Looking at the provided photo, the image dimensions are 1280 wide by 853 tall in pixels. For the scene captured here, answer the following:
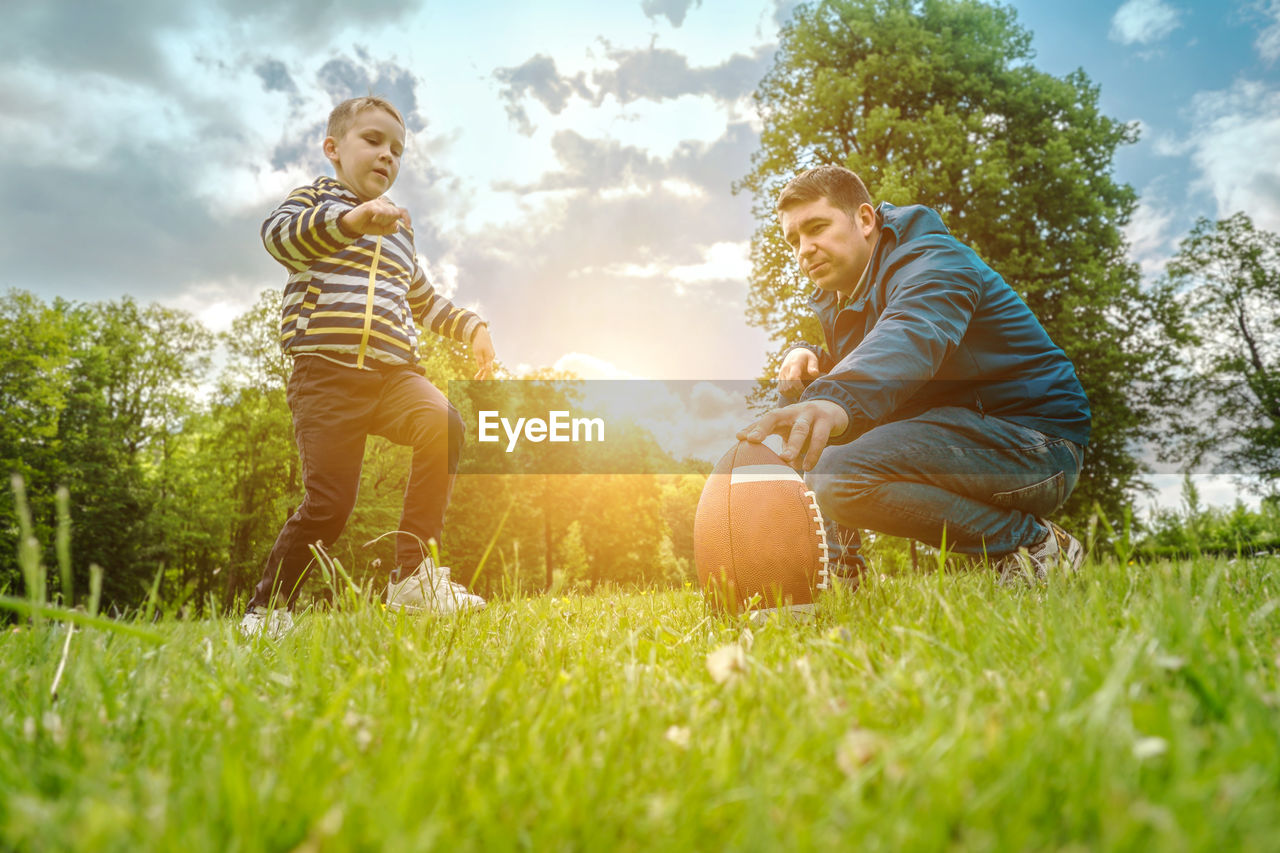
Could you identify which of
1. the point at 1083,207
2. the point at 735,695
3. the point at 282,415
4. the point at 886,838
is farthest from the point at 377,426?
the point at 282,415

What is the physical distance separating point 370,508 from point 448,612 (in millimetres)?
22333

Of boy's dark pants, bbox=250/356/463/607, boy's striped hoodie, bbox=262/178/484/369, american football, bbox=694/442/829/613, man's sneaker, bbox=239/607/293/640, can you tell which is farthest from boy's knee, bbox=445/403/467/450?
american football, bbox=694/442/829/613

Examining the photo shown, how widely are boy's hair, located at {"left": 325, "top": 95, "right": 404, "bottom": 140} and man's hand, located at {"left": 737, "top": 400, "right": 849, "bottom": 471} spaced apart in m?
3.46

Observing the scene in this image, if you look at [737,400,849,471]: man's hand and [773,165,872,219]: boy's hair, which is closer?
[737,400,849,471]: man's hand

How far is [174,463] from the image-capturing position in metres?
29.6

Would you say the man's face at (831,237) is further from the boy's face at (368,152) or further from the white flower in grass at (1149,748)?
the white flower in grass at (1149,748)

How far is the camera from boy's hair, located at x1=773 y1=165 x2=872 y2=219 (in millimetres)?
4547

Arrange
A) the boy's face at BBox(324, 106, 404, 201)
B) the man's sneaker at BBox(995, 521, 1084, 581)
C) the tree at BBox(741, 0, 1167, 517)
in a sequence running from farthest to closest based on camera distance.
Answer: the tree at BBox(741, 0, 1167, 517) → the boy's face at BBox(324, 106, 404, 201) → the man's sneaker at BBox(995, 521, 1084, 581)

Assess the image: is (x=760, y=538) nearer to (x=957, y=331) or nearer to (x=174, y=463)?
(x=957, y=331)

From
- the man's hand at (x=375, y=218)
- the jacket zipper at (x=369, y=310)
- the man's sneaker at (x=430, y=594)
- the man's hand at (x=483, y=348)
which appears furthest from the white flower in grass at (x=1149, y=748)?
the man's hand at (x=483, y=348)

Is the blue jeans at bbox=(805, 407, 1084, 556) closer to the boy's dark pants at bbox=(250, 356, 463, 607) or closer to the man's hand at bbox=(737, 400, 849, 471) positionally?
the man's hand at bbox=(737, 400, 849, 471)

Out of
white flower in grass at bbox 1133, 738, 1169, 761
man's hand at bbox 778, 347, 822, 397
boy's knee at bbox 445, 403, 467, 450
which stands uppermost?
man's hand at bbox 778, 347, 822, 397

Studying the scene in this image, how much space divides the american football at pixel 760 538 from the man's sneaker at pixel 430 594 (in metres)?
1.11

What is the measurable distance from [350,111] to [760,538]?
383cm
